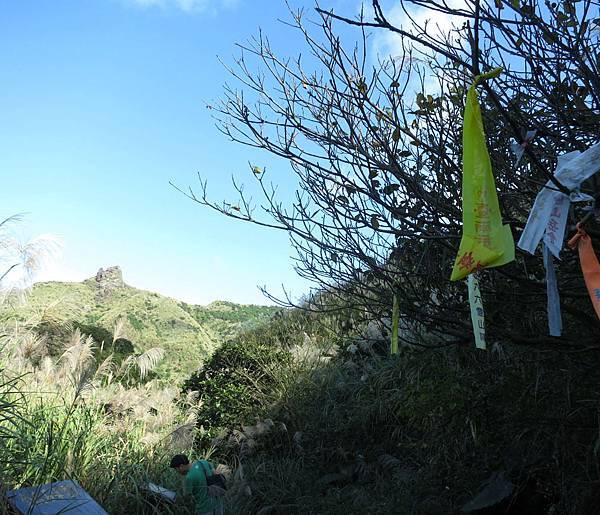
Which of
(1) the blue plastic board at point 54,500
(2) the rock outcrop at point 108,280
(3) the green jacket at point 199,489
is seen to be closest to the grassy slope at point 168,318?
(2) the rock outcrop at point 108,280

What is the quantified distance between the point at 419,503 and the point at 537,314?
241cm

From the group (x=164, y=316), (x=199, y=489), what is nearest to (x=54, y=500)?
(x=199, y=489)

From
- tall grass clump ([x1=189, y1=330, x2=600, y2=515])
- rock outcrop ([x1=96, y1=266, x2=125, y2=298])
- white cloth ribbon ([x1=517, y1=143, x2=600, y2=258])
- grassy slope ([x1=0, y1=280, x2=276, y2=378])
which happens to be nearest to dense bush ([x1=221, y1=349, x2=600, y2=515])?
tall grass clump ([x1=189, y1=330, x2=600, y2=515])

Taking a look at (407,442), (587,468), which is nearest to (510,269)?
(587,468)

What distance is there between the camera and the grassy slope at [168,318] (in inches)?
1100

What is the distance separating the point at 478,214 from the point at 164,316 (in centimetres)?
3226

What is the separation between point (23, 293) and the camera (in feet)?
19.7

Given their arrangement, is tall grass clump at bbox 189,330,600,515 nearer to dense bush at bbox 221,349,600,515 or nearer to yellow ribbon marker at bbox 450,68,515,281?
dense bush at bbox 221,349,600,515

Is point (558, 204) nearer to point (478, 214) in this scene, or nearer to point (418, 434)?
point (478, 214)

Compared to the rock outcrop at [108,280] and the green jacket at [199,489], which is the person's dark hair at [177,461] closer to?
the green jacket at [199,489]

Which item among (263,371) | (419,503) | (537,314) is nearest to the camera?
(537,314)

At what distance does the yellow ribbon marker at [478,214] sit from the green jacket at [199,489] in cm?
409

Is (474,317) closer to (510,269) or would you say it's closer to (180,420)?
(510,269)

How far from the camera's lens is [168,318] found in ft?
109
